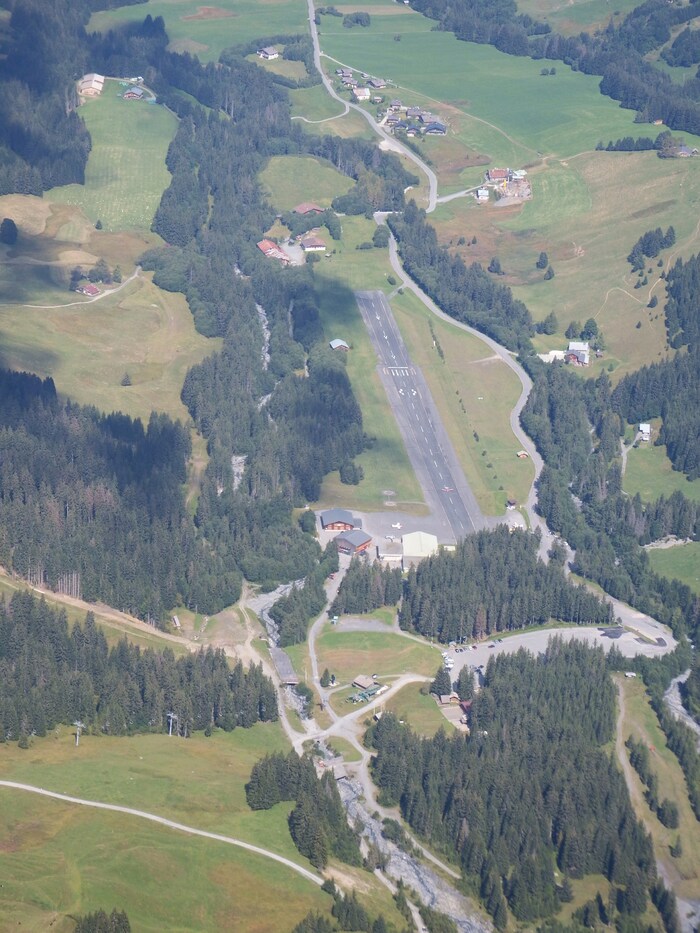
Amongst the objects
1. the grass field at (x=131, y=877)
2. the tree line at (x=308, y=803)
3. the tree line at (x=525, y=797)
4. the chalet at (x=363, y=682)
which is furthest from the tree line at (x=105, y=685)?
the grass field at (x=131, y=877)

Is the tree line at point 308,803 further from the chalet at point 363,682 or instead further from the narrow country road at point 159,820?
the chalet at point 363,682

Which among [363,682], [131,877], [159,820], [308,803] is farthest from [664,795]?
[131,877]

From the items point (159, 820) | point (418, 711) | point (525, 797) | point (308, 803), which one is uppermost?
point (308, 803)

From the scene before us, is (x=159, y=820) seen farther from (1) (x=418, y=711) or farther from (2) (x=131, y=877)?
(1) (x=418, y=711)

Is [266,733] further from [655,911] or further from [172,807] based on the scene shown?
[655,911]

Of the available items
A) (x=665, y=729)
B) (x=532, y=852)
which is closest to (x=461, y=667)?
(x=665, y=729)

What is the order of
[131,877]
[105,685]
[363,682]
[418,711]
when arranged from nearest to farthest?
[131,877]
[105,685]
[418,711]
[363,682]
